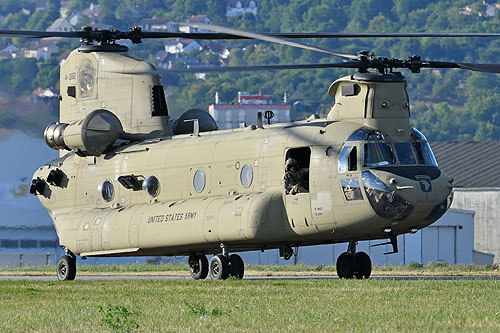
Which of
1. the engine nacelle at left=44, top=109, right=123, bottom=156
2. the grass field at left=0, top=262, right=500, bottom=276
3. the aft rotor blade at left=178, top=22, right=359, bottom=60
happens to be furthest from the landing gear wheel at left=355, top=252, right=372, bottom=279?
the engine nacelle at left=44, top=109, right=123, bottom=156

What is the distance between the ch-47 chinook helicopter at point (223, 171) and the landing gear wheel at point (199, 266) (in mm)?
51

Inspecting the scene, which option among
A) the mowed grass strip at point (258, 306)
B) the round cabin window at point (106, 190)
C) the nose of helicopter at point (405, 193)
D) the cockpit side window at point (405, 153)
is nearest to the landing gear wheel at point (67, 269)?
the round cabin window at point (106, 190)

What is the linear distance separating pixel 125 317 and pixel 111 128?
18.2 m

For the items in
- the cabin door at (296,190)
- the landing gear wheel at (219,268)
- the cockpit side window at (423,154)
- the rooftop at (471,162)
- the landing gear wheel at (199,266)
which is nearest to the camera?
the cockpit side window at (423,154)

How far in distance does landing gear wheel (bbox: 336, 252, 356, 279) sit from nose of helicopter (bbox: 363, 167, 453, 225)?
238 centimetres

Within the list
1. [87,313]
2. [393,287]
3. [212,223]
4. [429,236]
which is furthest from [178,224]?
[429,236]

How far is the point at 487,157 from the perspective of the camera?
215 ft

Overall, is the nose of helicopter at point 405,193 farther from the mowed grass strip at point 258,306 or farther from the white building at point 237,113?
the white building at point 237,113

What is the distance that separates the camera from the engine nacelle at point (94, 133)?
37625 millimetres

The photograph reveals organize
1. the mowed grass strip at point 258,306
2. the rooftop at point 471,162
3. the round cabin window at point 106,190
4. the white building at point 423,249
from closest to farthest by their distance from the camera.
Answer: the mowed grass strip at point 258,306 < the round cabin window at point 106,190 < the white building at point 423,249 < the rooftop at point 471,162

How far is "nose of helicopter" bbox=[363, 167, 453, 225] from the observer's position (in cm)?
3059

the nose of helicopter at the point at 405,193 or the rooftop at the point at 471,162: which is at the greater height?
the nose of helicopter at the point at 405,193

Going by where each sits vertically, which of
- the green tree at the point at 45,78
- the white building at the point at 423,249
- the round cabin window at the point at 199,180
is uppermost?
the round cabin window at the point at 199,180

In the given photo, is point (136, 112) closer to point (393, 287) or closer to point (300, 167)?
point (300, 167)
